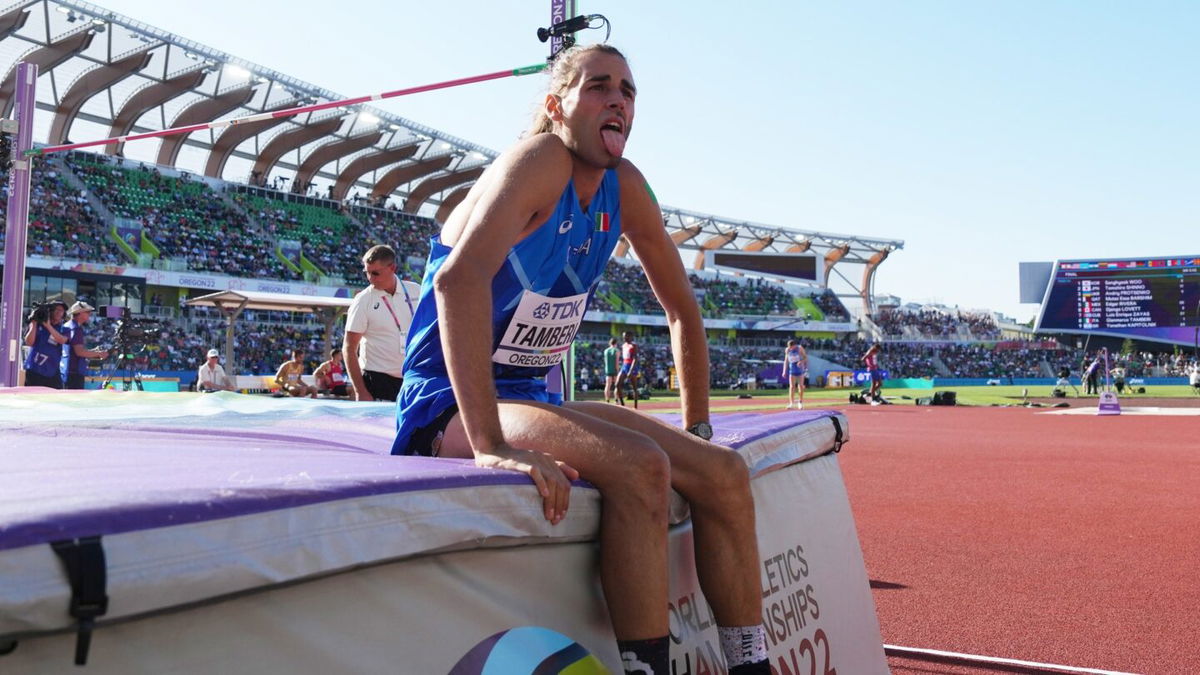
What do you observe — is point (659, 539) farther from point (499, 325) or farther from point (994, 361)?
point (994, 361)

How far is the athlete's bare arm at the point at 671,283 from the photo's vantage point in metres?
2.46

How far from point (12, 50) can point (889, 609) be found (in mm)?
29648

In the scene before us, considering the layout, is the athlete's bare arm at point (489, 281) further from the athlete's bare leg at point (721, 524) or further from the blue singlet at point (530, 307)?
the athlete's bare leg at point (721, 524)

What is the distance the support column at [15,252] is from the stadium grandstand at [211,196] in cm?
1499

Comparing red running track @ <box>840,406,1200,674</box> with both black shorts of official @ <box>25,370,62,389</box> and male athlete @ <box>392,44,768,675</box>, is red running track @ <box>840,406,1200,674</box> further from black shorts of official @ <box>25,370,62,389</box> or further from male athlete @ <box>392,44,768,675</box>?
black shorts of official @ <box>25,370,62,389</box>

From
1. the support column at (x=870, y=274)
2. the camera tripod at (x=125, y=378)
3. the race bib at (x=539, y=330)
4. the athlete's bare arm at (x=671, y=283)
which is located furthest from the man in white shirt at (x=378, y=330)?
the support column at (x=870, y=274)

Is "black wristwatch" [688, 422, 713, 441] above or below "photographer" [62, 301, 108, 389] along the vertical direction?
below

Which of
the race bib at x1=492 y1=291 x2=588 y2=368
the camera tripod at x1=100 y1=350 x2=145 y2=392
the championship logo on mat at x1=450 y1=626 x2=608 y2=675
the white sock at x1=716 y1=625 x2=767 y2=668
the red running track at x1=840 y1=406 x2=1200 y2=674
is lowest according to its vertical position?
the red running track at x1=840 y1=406 x2=1200 y2=674

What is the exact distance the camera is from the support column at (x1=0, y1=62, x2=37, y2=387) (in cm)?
892

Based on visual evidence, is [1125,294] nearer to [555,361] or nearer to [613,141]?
[555,361]

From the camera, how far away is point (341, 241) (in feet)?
122

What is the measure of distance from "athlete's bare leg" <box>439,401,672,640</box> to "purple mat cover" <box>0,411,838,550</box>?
0.20m

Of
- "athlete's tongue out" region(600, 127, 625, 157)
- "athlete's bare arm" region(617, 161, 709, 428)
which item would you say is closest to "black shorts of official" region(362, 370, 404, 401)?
"athlete's bare arm" region(617, 161, 709, 428)

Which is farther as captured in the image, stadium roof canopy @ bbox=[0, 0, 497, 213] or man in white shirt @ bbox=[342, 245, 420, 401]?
stadium roof canopy @ bbox=[0, 0, 497, 213]
